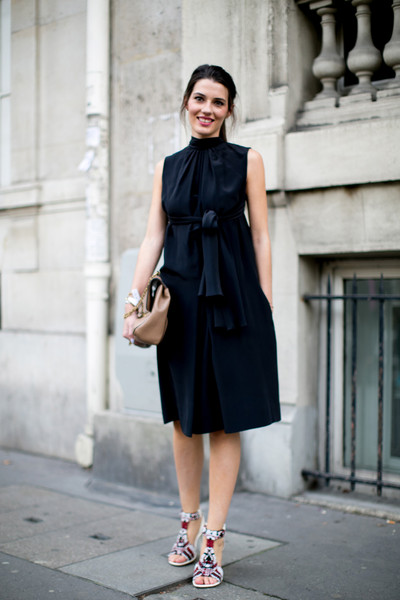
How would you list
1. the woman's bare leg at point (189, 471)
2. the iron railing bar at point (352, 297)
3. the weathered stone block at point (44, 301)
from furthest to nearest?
the weathered stone block at point (44, 301)
the iron railing bar at point (352, 297)
the woman's bare leg at point (189, 471)

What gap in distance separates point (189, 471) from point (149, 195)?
7.96ft

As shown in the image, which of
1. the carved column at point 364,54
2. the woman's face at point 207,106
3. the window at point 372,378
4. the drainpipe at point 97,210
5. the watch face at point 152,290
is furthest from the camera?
the drainpipe at point 97,210

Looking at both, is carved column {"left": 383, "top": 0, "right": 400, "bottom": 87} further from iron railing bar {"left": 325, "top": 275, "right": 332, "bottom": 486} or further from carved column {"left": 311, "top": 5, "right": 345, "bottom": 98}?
iron railing bar {"left": 325, "top": 275, "right": 332, "bottom": 486}

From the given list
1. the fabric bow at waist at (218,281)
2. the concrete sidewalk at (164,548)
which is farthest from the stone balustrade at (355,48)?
the concrete sidewalk at (164,548)

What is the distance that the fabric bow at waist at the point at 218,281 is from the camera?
2.93 m

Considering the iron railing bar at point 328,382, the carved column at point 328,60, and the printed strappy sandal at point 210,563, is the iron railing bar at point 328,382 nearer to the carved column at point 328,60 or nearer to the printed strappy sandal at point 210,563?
the carved column at point 328,60

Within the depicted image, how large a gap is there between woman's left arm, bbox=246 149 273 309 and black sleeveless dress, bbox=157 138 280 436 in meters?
0.04

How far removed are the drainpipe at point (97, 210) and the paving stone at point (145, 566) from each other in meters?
1.86

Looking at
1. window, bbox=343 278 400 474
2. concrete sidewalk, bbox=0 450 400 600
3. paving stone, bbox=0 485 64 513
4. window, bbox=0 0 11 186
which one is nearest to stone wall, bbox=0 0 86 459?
window, bbox=0 0 11 186

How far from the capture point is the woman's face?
306 cm

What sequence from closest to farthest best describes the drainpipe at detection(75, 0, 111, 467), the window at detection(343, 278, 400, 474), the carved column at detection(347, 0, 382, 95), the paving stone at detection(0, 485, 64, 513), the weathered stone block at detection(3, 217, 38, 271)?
the carved column at detection(347, 0, 382, 95), the paving stone at detection(0, 485, 64, 513), the window at detection(343, 278, 400, 474), the drainpipe at detection(75, 0, 111, 467), the weathered stone block at detection(3, 217, 38, 271)

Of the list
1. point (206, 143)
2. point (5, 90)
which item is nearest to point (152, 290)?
point (206, 143)

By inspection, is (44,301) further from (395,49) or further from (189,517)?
(395,49)

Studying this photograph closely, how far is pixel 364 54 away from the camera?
4.18 metres
